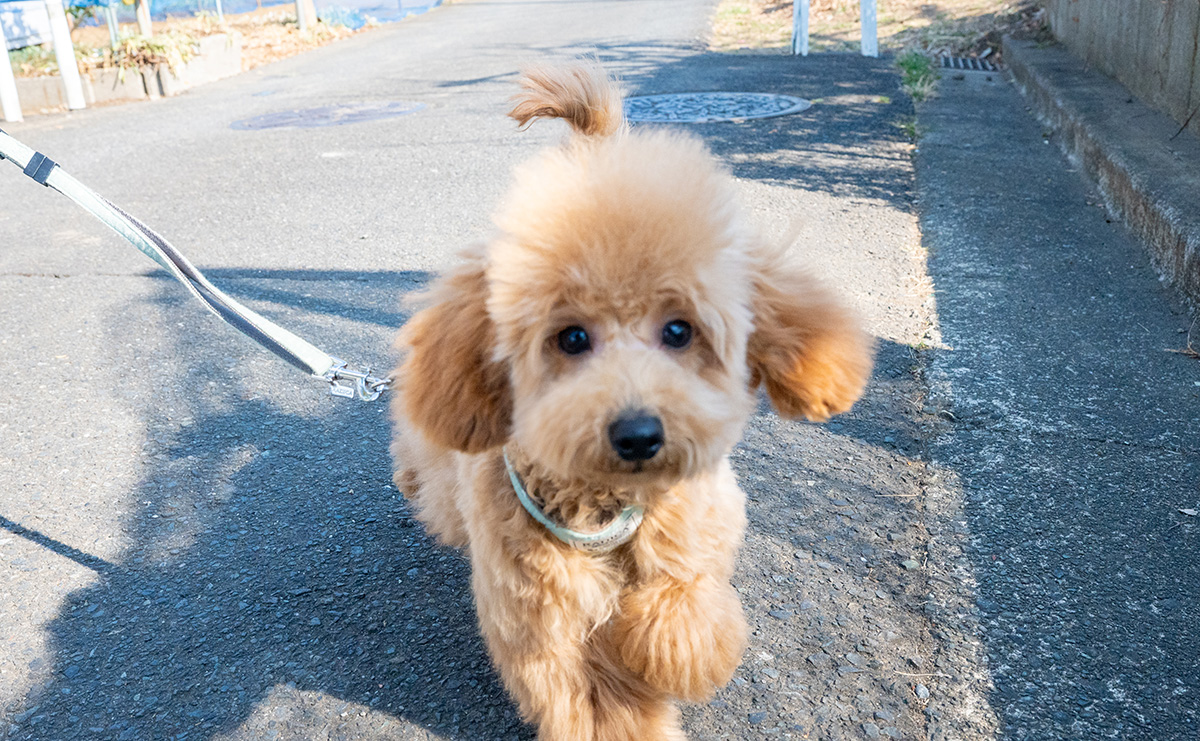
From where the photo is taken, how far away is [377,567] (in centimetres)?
287

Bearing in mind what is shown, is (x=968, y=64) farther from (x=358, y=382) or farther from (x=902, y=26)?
(x=358, y=382)

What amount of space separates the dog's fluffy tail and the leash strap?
2.60 feet

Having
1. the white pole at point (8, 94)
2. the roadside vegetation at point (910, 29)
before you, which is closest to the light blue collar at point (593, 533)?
the roadside vegetation at point (910, 29)

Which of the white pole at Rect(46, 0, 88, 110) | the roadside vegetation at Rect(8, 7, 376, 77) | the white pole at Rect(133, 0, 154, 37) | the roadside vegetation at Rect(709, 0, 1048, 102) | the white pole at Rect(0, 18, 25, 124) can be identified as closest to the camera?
the white pole at Rect(0, 18, 25, 124)

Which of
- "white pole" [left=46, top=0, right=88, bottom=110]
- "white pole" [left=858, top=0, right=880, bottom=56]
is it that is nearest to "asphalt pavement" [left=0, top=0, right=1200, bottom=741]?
"white pole" [left=46, top=0, right=88, bottom=110]

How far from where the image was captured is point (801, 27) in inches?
456

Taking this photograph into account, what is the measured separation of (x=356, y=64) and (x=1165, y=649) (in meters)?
12.7

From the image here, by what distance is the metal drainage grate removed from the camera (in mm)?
10414

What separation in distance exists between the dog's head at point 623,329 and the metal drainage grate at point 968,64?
9.53m

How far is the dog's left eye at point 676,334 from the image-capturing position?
192cm

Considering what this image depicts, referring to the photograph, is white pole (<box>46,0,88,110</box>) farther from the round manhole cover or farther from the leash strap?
the leash strap

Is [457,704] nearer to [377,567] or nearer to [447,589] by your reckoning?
[447,589]

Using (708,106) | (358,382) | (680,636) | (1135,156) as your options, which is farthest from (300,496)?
(708,106)

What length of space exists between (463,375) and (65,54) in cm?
1052
